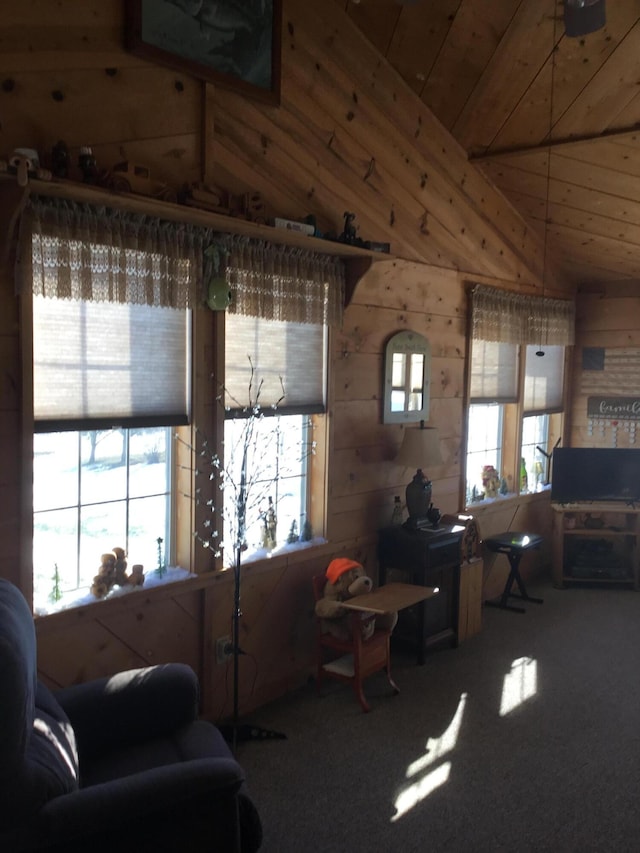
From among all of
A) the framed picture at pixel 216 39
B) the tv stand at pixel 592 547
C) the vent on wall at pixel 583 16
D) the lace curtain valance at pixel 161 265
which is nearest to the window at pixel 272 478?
the lace curtain valance at pixel 161 265

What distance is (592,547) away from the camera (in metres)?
5.87

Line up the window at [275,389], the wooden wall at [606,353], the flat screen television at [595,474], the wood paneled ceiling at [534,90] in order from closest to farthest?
the window at [275,389], the wood paneled ceiling at [534,90], the flat screen television at [595,474], the wooden wall at [606,353]

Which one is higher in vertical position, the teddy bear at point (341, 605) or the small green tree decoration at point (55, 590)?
the small green tree decoration at point (55, 590)

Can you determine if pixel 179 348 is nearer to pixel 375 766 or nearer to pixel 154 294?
pixel 154 294

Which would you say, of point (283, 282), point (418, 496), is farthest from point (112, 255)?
point (418, 496)

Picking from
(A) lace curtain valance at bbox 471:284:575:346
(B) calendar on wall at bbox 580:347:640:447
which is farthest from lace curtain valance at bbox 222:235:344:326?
(B) calendar on wall at bbox 580:347:640:447

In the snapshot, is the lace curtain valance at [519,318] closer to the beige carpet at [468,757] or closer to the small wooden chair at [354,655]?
the beige carpet at [468,757]

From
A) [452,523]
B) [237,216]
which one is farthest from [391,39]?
[452,523]

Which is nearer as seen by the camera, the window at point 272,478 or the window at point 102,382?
the window at point 102,382

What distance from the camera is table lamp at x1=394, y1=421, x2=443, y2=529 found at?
13.8 ft

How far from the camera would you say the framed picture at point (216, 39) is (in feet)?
9.47

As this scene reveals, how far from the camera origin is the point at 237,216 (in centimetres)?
322

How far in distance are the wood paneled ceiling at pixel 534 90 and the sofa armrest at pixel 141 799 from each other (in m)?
3.20

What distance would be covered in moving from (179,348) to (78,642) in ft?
4.22
